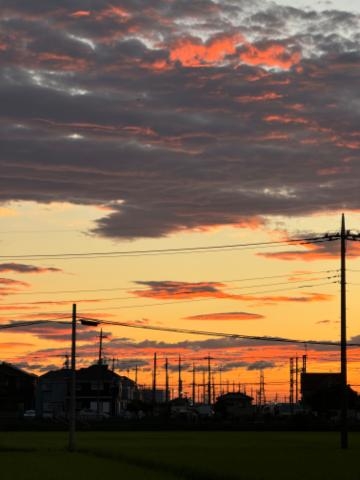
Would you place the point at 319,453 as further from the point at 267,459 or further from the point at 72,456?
the point at 72,456

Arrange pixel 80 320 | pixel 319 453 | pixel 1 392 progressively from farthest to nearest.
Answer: pixel 1 392 → pixel 80 320 → pixel 319 453

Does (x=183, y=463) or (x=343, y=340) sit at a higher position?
(x=343, y=340)

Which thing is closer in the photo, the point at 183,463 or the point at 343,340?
the point at 183,463

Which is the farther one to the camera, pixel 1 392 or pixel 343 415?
pixel 1 392

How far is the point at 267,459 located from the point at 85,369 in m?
141

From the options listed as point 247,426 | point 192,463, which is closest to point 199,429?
point 247,426

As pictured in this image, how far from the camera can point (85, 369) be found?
197875 mm

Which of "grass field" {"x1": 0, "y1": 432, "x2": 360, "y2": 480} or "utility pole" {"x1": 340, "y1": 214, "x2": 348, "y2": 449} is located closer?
"grass field" {"x1": 0, "y1": 432, "x2": 360, "y2": 480}

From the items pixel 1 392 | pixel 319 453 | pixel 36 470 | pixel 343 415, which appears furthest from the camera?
pixel 1 392

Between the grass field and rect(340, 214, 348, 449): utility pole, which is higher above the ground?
rect(340, 214, 348, 449): utility pole

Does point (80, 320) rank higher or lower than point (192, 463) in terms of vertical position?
higher

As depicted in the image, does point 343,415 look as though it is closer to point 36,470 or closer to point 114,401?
point 36,470

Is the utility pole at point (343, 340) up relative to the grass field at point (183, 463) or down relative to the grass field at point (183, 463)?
up

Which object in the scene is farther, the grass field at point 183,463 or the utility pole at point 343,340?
the utility pole at point 343,340
